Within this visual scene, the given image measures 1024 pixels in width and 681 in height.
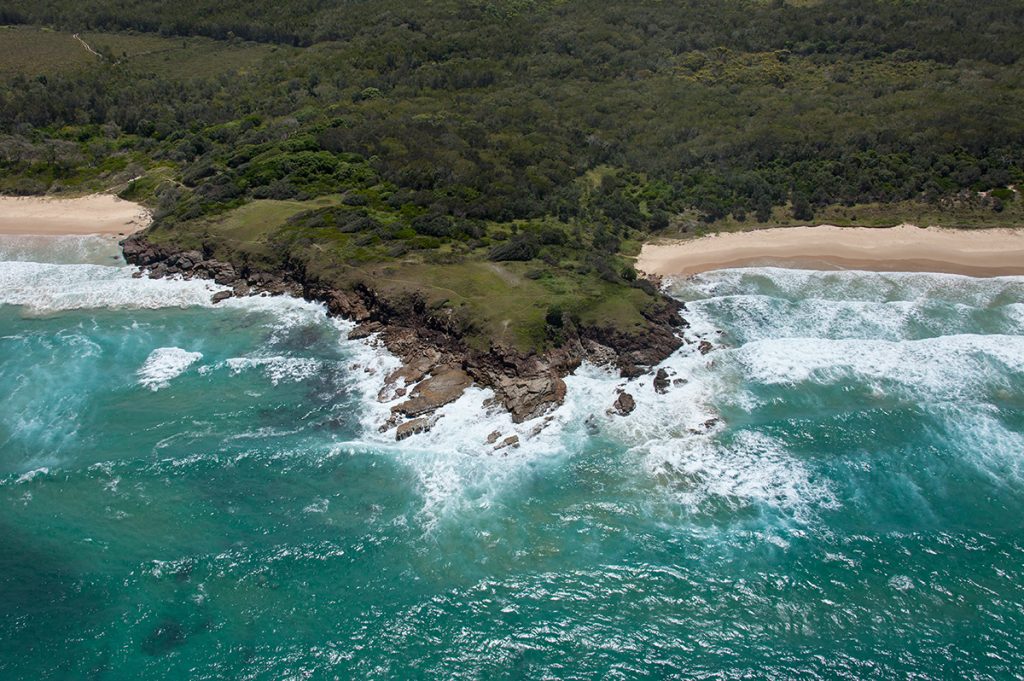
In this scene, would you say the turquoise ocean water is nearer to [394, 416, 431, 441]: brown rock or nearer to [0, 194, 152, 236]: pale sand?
[394, 416, 431, 441]: brown rock

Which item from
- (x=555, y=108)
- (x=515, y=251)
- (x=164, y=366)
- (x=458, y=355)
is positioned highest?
(x=555, y=108)

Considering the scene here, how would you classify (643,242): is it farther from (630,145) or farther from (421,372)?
(421,372)

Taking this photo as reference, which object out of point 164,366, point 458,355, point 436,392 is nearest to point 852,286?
point 458,355

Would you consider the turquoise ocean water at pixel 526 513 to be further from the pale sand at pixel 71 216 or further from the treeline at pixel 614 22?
the treeline at pixel 614 22

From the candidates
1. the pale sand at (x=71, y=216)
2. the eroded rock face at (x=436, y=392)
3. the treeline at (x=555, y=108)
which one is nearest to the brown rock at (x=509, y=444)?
the eroded rock face at (x=436, y=392)

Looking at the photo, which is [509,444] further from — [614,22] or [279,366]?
[614,22]

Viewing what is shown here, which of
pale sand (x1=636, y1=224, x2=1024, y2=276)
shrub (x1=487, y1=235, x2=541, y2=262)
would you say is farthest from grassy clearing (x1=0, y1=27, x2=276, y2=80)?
pale sand (x1=636, y1=224, x2=1024, y2=276)
